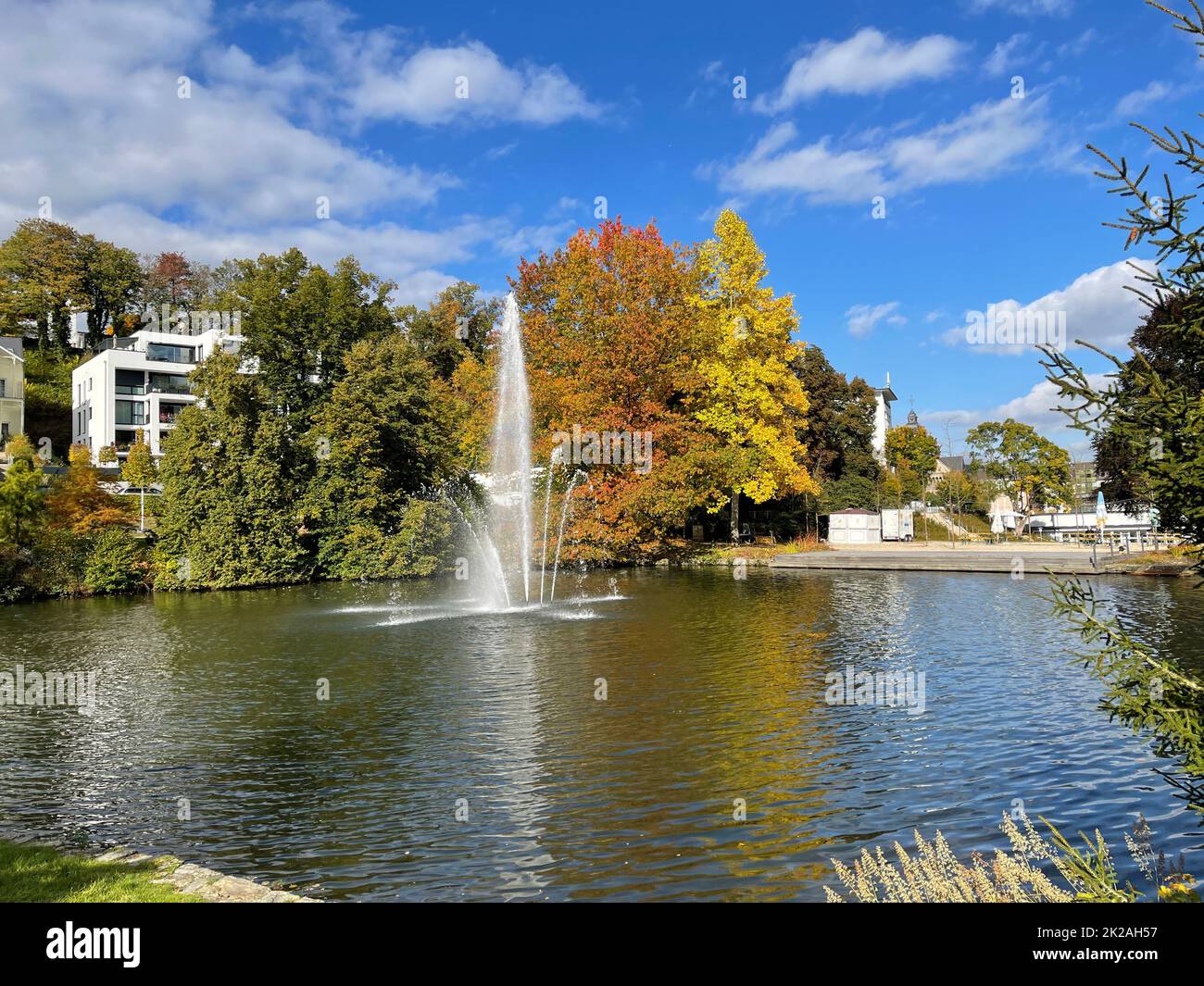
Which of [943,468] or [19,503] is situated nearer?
[19,503]

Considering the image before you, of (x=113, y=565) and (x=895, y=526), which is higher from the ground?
(x=895, y=526)

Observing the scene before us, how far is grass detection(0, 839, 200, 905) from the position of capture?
7.18m

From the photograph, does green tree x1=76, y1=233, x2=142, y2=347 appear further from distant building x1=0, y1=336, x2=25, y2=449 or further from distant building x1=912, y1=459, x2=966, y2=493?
distant building x1=912, y1=459, x2=966, y2=493

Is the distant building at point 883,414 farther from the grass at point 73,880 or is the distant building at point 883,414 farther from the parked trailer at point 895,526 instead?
the grass at point 73,880

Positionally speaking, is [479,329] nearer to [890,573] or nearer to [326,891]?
[890,573]

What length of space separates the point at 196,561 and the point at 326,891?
36.9 m

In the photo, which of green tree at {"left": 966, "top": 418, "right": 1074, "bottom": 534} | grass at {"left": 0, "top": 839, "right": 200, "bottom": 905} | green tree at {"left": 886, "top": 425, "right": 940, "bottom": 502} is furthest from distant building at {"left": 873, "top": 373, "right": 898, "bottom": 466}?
grass at {"left": 0, "top": 839, "right": 200, "bottom": 905}

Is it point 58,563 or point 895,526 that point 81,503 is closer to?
point 58,563

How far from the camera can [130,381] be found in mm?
73125

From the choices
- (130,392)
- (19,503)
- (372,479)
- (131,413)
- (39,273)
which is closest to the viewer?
(19,503)

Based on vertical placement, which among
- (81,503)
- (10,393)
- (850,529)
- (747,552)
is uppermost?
(10,393)

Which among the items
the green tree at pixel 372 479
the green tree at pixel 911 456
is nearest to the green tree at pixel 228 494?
the green tree at pixel 372 479

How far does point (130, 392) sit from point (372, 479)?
42.7 metres

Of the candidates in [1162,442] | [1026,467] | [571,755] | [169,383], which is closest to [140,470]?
[169,383]
